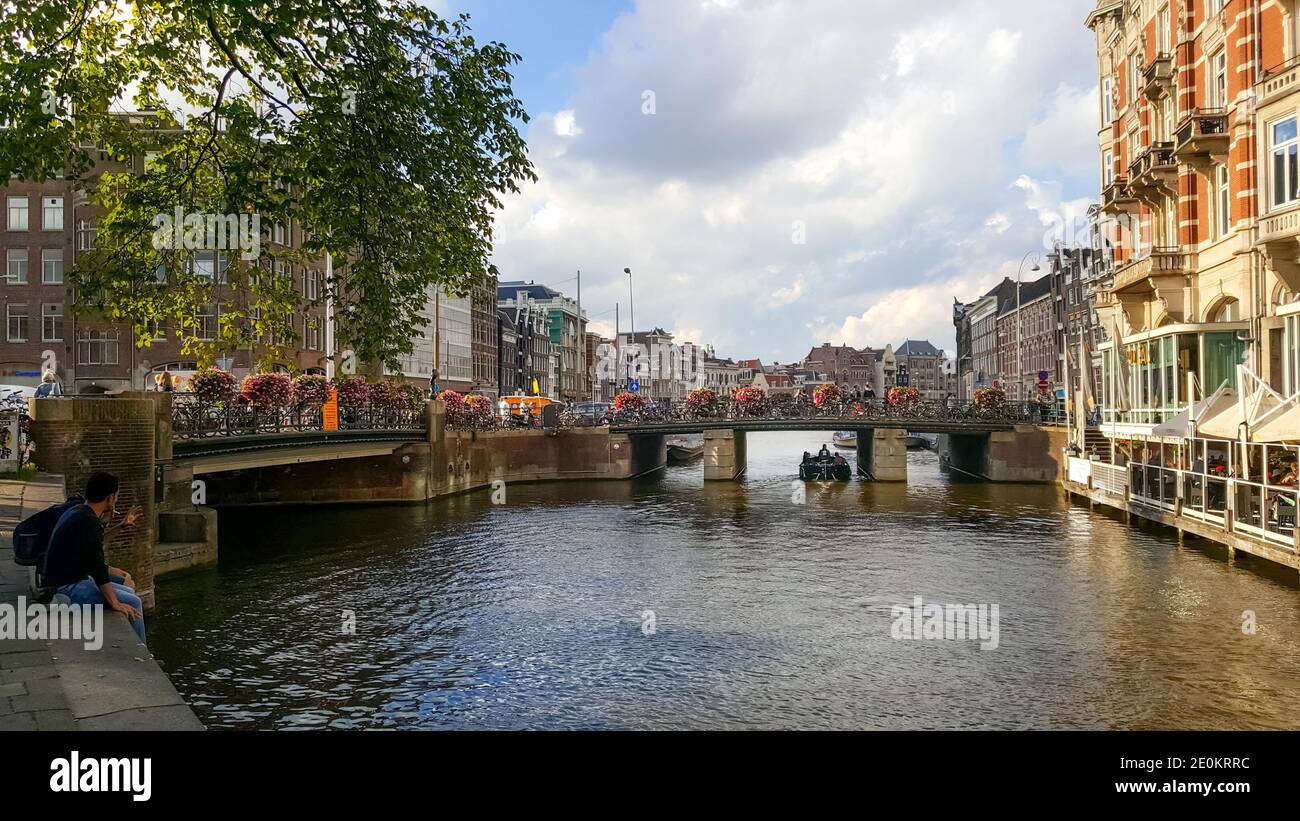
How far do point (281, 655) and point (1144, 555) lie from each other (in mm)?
23081

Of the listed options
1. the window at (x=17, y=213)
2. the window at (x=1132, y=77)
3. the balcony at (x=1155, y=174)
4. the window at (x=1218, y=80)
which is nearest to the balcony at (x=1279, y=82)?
the window at (x=1218, y=80)

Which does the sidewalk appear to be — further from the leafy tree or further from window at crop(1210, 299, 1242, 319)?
window at crop(1210, 299, 1242, 319)

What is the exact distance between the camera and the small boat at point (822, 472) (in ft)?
194

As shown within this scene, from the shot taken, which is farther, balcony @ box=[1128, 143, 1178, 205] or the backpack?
balcony @ box=[1128, 143, 1178, 205]

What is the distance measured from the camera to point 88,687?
23.0ft

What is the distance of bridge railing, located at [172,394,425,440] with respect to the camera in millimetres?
28938

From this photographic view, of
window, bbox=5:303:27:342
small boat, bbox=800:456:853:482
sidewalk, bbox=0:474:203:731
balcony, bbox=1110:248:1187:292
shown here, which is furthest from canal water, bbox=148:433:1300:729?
window, bbox=5:303:27:342

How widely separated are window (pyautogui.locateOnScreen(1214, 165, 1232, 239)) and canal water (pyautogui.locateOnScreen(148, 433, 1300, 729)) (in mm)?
10504

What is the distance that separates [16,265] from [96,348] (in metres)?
5.78

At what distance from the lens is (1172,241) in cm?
3681

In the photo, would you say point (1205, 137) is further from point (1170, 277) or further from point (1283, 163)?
point (1170, 277)

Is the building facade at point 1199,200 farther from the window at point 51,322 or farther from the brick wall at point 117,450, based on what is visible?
the window at point 51,322
